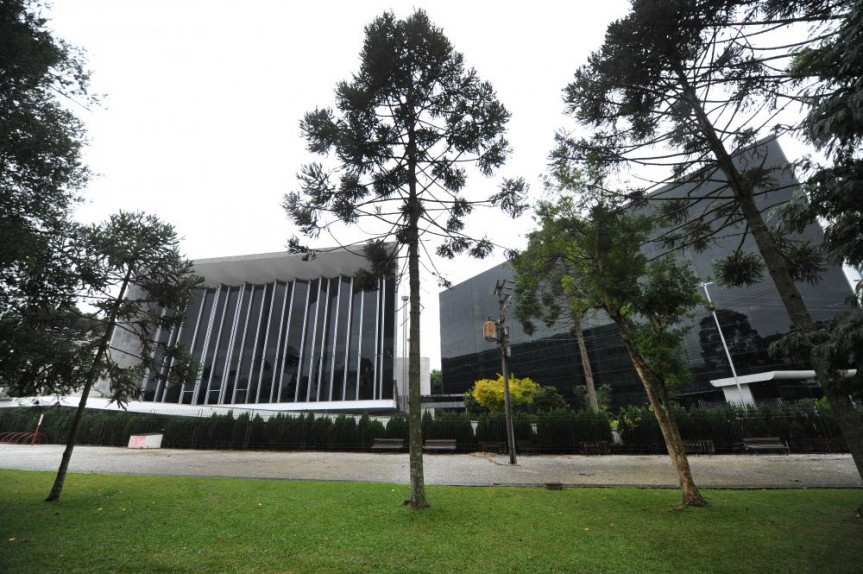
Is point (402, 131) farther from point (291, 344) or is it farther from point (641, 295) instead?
point (291, 344)

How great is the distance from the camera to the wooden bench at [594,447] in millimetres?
17406

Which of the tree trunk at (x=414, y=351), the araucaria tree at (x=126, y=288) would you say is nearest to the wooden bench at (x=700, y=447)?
the tree trunk at (x=414, y=351)

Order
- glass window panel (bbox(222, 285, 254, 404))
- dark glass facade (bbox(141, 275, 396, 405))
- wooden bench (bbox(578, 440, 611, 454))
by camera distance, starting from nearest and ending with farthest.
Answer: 1. wooden bench (bbox(578, 440, 611, 454))
2. dark glass facade (bbox(141, 275, 396, 405))
3. glass window panel (bbox(222, 285, 254, 404))

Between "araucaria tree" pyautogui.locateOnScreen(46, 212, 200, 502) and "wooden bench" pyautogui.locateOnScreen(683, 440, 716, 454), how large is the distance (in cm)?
2022

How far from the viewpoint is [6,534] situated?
545cm

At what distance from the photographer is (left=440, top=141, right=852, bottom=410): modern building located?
107 ft

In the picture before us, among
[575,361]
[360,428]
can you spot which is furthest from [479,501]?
[575,361]

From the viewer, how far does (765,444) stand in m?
15.6

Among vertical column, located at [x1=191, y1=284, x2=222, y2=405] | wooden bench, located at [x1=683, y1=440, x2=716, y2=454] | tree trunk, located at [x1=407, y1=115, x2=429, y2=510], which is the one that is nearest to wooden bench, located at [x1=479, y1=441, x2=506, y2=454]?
wooden bench, located at [x1=683, y1=440, x2=716, y2=454]

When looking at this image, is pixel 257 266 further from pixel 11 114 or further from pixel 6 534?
pixel 6 534

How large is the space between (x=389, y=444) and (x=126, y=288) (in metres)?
14.0

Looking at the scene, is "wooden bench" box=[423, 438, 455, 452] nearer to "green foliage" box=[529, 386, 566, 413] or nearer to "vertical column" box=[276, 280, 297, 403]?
"green foliage" box=[529, 386, 566, 413]

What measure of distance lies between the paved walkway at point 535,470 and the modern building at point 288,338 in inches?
896

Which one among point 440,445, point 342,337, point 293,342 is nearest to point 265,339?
point 293,342
